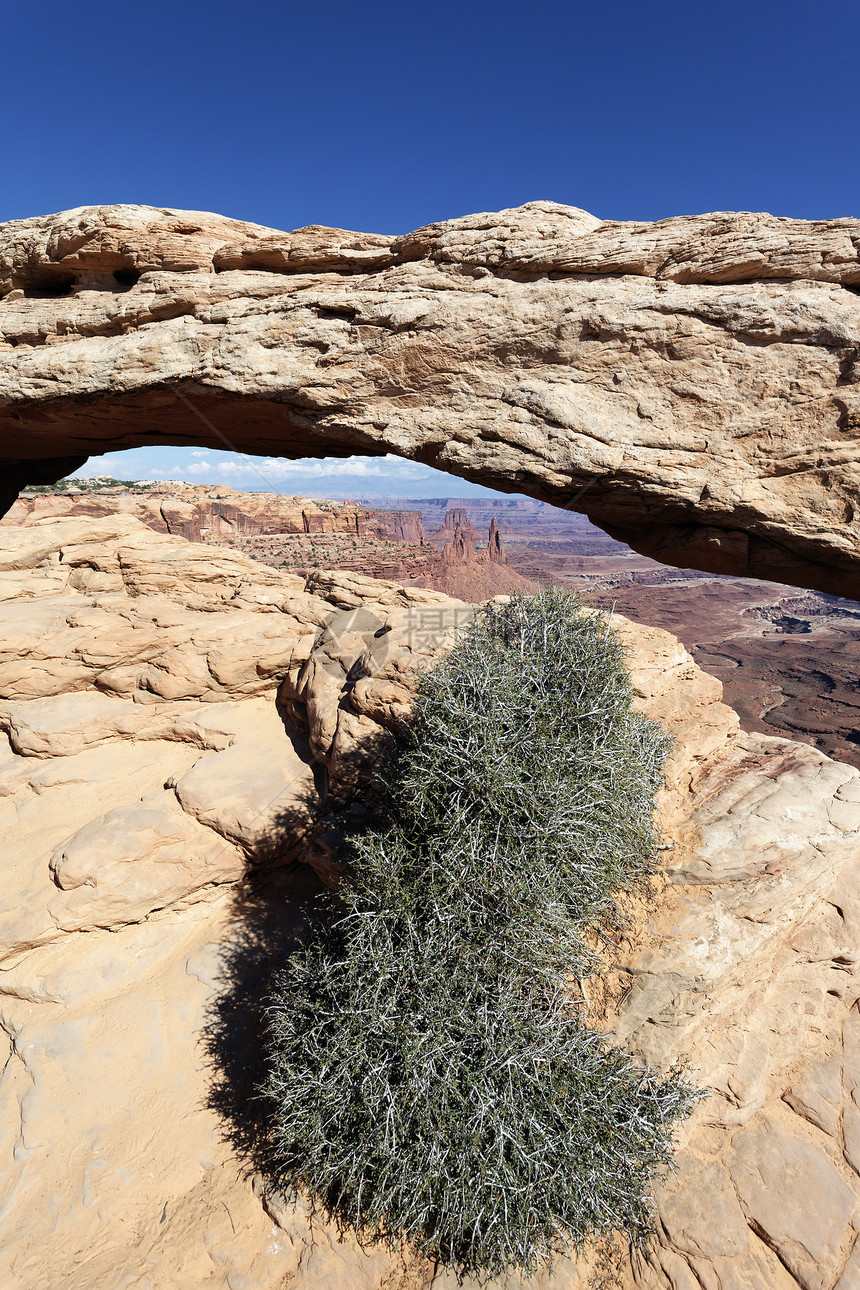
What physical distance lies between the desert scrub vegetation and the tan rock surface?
0.47 meters

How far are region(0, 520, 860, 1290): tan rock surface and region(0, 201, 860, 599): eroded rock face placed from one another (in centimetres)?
200

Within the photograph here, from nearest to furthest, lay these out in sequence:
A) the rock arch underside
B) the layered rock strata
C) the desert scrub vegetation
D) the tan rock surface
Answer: the desert scrub vegetation
the tan rock surface
the rock arch underside
the layered rock strata

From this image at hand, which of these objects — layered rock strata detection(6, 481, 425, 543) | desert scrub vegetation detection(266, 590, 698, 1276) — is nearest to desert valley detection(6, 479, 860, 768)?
layered rock strata detection(6, 481, 425, 543)

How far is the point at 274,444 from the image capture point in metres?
9.16

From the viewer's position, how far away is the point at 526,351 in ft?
20.5

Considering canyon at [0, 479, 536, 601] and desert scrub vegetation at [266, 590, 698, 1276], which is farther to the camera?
canyon at [0, 479, 536, 601]

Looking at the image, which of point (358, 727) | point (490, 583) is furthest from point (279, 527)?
point (358, 727)

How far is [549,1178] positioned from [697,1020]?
1.78 metres

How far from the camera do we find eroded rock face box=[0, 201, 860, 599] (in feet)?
18.1

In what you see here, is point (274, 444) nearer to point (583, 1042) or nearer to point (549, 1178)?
point (583, 1042)

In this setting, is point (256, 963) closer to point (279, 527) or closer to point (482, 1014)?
point (482, 1014)

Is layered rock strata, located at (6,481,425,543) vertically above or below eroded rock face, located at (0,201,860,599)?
below

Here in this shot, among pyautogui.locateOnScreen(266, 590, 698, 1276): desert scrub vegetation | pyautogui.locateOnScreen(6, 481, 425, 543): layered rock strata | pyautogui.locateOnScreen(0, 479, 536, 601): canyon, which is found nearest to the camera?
pyautogui.locateOnScreen(266, 590, 698, 1276): desert scrub vegetation

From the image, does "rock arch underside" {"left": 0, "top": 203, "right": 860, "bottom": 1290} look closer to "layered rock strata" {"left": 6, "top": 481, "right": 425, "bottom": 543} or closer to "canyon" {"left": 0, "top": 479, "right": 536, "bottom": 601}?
"canyon" {"left": 0, "top": 479, "right": 536, "bottom": 601}
